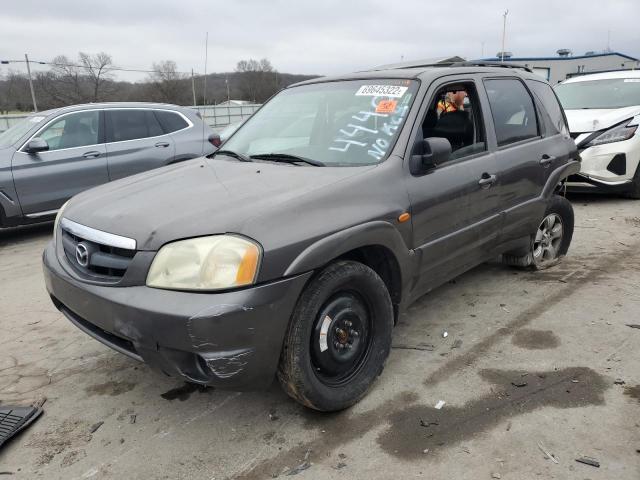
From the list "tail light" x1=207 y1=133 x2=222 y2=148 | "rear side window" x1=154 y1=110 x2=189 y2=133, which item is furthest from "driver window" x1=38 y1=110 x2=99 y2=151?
"tail light" x1=207 y1=133 x2=222 y2=148

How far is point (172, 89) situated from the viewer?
35.3m

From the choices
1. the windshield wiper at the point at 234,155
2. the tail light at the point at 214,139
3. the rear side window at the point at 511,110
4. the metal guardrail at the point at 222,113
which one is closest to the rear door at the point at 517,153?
the rear side window at the point at 511,110

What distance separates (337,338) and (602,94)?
773cm

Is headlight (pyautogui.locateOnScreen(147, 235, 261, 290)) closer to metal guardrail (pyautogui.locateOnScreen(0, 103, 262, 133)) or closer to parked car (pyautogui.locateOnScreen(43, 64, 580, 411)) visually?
parked car (pyautogui.locateOnScreen(43, 64, 580, 411))

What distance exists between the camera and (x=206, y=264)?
2.21m

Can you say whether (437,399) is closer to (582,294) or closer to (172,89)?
(582,294)

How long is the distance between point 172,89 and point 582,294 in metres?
35.1

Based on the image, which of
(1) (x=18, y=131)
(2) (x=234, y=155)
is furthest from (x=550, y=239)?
(1) (x=18, y=131)

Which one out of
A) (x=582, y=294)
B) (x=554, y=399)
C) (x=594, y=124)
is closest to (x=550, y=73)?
(x=594, y=124)

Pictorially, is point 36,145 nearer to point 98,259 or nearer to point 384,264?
point 98,259

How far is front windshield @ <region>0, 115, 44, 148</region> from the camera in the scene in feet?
21.4

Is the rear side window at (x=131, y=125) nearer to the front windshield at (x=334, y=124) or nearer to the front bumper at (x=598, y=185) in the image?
the front windshield at (x=334, y=124)

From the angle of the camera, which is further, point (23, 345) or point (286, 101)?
point (286, 101)

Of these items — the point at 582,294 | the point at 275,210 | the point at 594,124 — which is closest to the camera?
the point at 275,210
